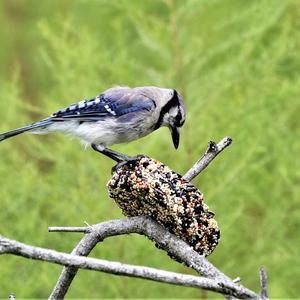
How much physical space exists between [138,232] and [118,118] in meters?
1.39

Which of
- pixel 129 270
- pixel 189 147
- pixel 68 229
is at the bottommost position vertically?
pixel 129 270

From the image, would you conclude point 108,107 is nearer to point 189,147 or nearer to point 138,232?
point 189,147

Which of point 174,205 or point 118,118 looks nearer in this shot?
point 174,205

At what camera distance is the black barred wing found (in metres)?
3.12

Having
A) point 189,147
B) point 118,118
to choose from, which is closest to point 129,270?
point 118,118

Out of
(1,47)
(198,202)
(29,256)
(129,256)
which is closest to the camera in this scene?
(29,256)

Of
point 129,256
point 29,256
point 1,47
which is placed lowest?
point 29,256

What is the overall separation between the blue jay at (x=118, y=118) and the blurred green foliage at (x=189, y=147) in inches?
45.3

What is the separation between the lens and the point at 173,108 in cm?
297

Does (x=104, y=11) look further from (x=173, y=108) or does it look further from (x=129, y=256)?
(x=173, y=108)

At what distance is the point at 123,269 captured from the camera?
1.38m

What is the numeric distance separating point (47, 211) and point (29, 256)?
3.73m

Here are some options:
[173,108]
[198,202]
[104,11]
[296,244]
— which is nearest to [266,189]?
[296,244]

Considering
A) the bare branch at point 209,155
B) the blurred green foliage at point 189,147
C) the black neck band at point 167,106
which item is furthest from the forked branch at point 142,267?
the blurred green foliage at point 189,147
